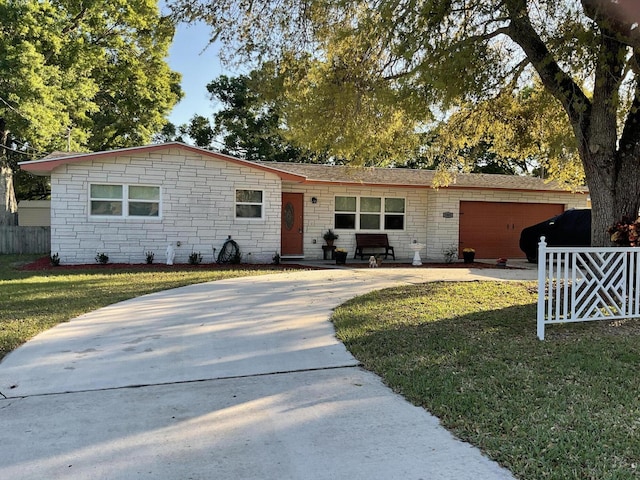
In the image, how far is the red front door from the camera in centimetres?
1519

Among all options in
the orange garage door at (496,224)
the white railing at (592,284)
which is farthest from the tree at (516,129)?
the orange garage door at (496,224)

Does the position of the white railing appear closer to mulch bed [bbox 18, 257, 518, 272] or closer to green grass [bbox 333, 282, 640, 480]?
green grass [bbox 333, 282, 640, 480]

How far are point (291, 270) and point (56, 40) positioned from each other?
14.2 metres

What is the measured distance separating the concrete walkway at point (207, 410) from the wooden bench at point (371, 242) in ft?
30.3

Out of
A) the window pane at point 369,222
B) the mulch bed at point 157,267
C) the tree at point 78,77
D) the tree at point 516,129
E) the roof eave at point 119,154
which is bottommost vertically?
the mulch bed at point 157,267

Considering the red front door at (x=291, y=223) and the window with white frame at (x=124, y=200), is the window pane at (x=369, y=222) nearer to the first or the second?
the red front door at (x=291, y=223)

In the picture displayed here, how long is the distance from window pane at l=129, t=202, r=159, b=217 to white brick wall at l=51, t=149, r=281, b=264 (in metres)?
0.17

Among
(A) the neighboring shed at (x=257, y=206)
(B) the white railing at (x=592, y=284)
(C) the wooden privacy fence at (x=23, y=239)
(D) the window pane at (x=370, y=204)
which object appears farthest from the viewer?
(C) the wooden privacy fence at (x=23, y=239)

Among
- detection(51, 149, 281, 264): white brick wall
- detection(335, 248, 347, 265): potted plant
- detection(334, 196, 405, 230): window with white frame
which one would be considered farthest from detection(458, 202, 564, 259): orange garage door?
detection(51, 149, 281, 264): white brick wall

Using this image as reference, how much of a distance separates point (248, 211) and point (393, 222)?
5341 millimetres

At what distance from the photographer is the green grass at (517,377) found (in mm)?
2934

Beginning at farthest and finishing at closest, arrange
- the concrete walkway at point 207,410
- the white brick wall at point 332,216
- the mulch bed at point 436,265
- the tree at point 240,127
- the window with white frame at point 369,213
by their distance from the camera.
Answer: the tree at point 240,127 → the window with white frame at point 369,213 → the white brick wall at point 332,216 → the mulch bed at point 436,265 → the concrete walkway at point 207,410

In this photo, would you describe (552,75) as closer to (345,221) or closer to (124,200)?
(345,221)

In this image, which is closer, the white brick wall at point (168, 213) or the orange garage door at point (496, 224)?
the white brick wall at point (168, 213)
